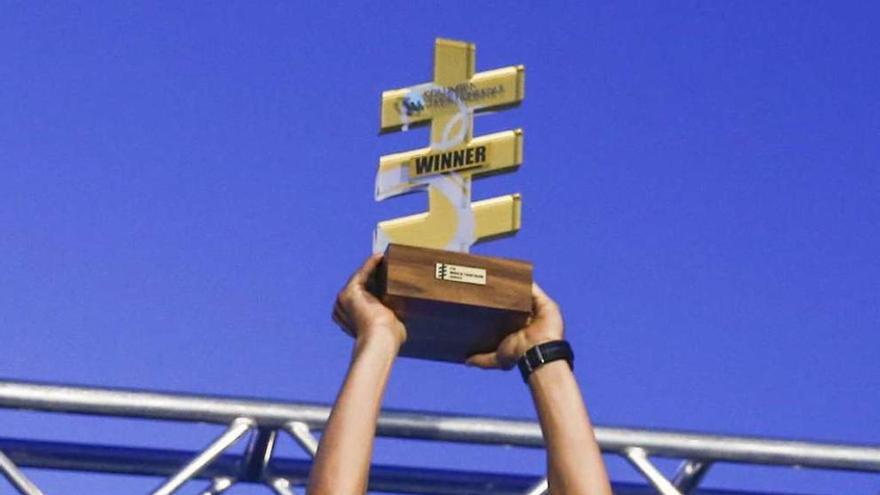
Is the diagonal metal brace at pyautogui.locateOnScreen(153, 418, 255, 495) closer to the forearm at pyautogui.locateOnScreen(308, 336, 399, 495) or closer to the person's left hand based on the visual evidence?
the person's left hand

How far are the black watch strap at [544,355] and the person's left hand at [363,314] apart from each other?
0.23 meters

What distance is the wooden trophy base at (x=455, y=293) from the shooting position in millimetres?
3262

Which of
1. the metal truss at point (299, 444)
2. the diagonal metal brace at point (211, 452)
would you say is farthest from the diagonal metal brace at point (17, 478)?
the diagonal metal brace at point (211, 452)

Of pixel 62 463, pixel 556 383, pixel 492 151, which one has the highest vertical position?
pixel 492 151

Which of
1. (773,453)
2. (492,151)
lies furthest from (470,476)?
(492,151)

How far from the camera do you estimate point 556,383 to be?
295cm

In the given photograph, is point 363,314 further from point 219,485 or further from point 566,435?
point 219,485

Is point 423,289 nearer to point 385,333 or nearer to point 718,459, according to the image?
point 385,333

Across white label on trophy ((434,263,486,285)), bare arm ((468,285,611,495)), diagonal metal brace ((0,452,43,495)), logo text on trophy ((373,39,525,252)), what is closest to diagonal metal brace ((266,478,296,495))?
diagonal metal brace ((0,452,43,495))

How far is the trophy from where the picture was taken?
337cm

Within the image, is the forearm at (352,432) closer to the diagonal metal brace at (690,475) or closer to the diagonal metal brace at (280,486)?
the diagonal metal brace at (280,486)

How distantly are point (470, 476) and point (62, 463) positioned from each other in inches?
38.6

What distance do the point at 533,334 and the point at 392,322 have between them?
0.31 m

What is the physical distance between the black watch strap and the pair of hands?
4.4 inches
